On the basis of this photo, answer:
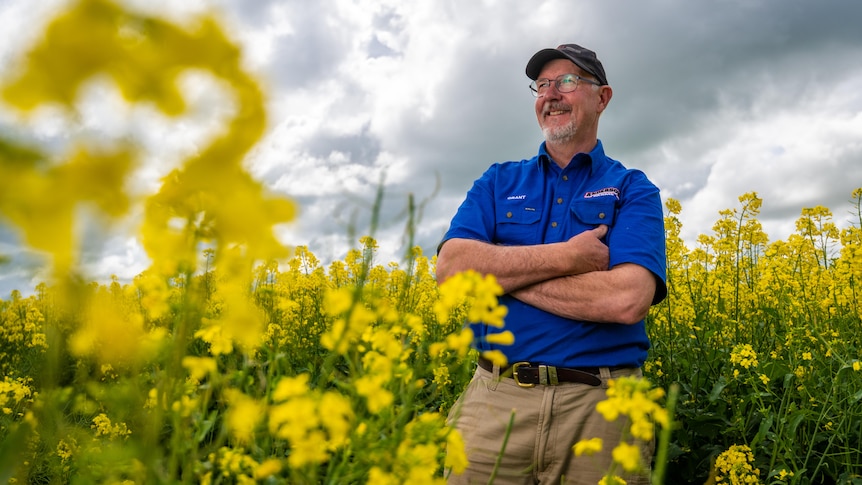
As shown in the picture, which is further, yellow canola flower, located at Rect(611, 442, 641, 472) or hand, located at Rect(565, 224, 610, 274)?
hand, located at Rect(565, 224, 610, 274)

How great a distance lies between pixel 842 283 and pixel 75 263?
554 cm

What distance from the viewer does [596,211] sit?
308cm

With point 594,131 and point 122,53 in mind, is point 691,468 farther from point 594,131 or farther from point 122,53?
point 122,53

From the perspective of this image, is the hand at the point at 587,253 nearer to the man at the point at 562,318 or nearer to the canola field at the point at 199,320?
the man at the point at 562,318

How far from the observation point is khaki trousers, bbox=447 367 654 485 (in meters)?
2.77

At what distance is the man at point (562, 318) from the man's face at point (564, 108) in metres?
0.39

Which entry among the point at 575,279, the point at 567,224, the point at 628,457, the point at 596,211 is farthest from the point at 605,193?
the point at 628,457

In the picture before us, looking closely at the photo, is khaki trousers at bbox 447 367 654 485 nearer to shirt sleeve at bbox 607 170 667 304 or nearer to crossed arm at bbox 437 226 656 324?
crossed arm at bbox 437 226 656 324

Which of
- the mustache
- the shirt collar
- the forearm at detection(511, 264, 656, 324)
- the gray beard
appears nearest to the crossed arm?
the forearm at detection(511, 264, 656, 324)

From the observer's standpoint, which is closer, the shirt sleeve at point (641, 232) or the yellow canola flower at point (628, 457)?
the yellow canola flower at point (628, 457)

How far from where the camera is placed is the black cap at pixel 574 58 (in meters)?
3.51

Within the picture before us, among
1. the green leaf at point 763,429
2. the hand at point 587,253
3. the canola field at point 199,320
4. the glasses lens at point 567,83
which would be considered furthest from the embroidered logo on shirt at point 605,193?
the canola field at point 199,320

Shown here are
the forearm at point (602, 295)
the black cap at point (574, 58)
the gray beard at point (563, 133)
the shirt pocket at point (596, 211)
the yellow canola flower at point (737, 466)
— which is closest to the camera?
the forearm at point (602, 295)

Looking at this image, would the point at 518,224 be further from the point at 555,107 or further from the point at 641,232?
the point at 555,107
